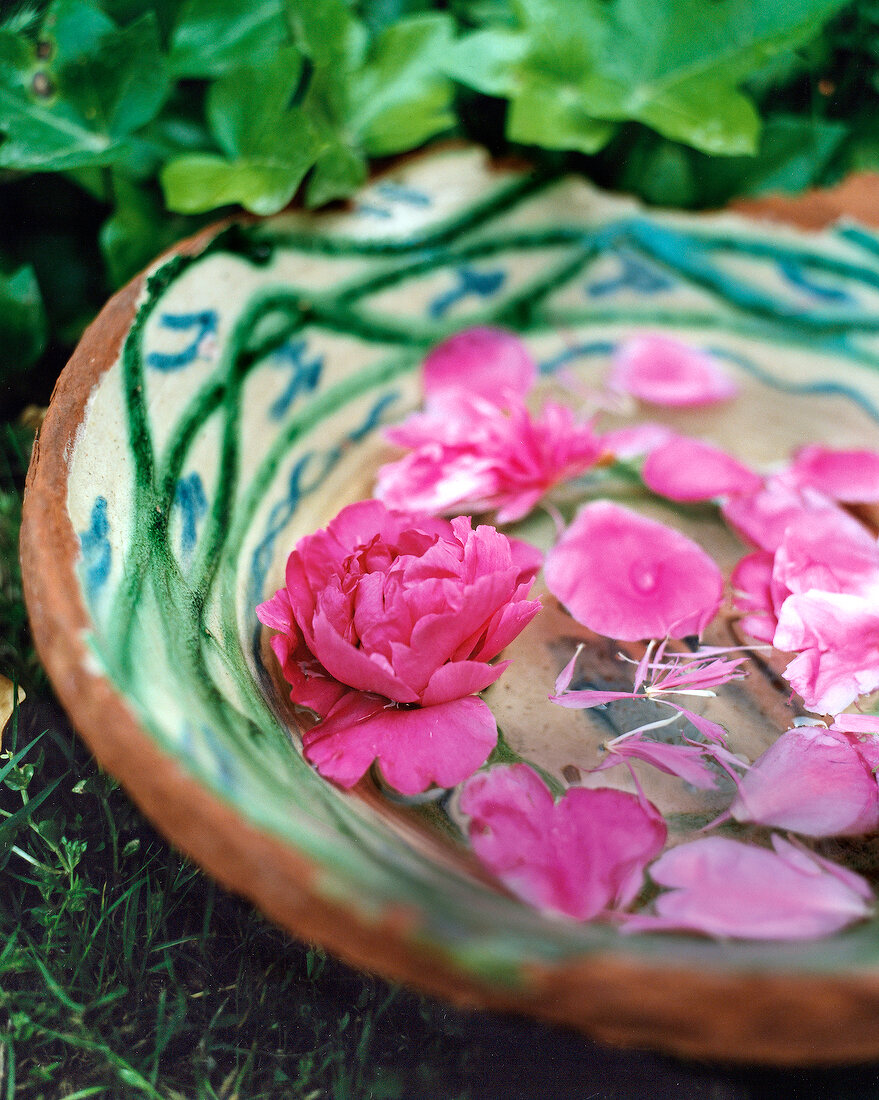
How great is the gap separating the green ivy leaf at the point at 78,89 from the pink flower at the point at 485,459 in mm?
226

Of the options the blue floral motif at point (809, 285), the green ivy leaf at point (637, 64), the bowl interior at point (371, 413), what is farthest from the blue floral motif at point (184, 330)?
the blue floral motif at point (809, 285)

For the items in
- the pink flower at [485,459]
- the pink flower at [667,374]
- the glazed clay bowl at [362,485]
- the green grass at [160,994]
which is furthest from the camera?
the pink flower at [667,374]

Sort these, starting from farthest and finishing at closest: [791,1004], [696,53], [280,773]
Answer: [696,53]
[280,773]
[791,1004]

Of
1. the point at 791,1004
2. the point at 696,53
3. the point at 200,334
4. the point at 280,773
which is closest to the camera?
the point at 791,1004

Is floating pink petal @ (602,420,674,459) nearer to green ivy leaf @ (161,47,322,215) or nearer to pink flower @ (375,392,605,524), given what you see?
pink flower @ (375,392,605,524)

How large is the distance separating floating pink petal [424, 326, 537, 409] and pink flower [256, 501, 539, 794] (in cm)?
18

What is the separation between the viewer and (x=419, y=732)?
1.11ft

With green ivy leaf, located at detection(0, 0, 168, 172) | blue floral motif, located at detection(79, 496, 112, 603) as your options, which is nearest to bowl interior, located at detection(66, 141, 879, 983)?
blue floral motif, located at detection(79, 496, 112, 603)

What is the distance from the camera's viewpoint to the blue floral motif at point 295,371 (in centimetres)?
48

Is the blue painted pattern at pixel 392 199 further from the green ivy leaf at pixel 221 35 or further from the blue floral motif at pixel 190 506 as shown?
the blue floral motif at pixel 190 506

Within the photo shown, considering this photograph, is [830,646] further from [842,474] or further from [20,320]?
[20,320]

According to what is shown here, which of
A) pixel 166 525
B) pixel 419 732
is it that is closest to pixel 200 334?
pixel 166 525

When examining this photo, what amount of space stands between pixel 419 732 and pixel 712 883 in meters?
0.12

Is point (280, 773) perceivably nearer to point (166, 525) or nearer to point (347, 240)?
point (166, 525)
